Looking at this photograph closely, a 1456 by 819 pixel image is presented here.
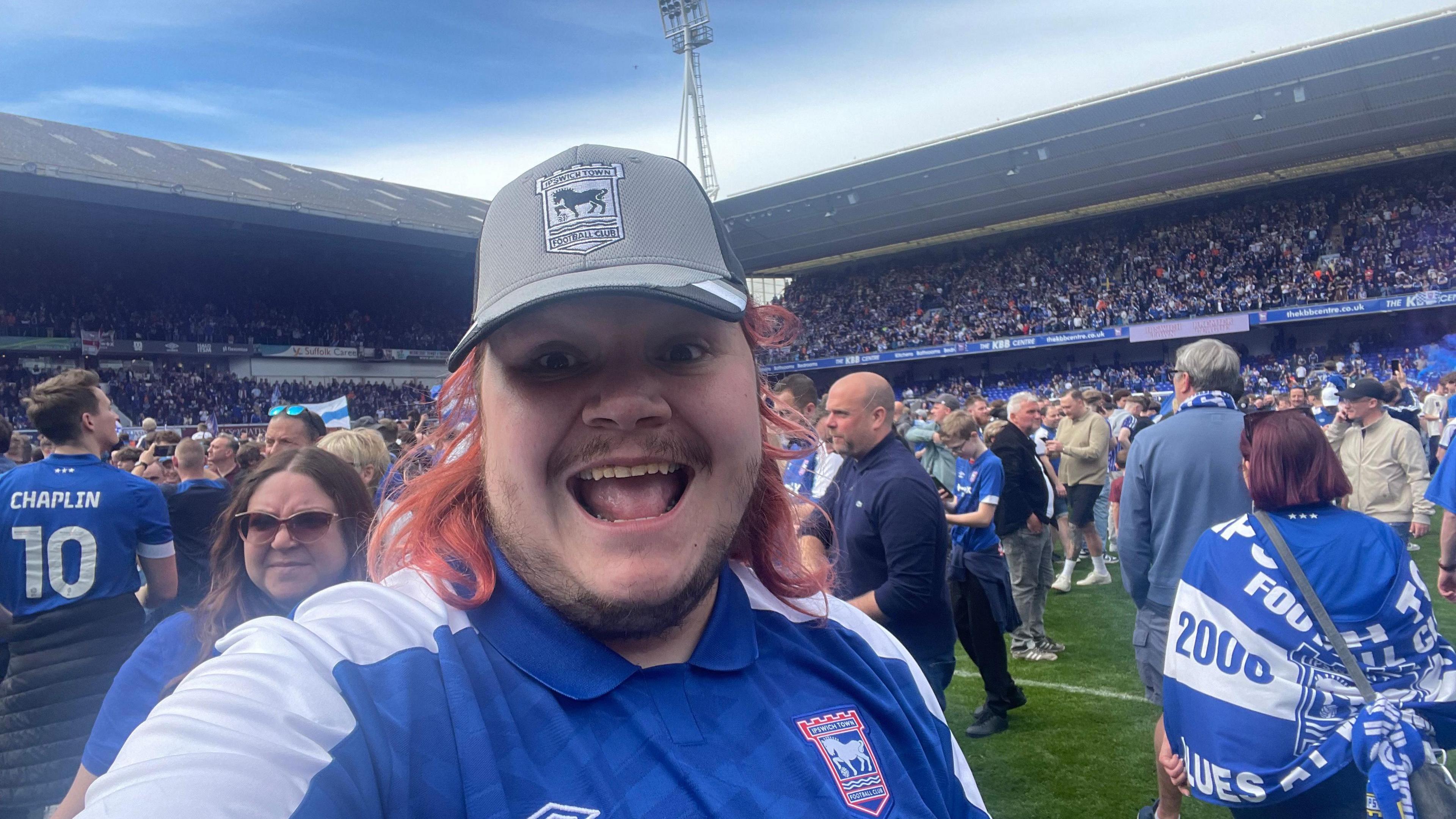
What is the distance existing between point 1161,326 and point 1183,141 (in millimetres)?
5465

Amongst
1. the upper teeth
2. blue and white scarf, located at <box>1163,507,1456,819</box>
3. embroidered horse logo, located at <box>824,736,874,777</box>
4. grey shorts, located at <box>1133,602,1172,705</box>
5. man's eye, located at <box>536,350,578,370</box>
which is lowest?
grey shorts, located at <box>1133,602,1172,705</box>

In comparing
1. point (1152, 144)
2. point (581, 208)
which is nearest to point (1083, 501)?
point (581, 208)

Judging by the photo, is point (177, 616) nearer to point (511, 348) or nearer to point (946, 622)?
point (511, 348)

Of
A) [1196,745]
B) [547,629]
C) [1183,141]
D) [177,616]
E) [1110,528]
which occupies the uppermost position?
[1183,141]

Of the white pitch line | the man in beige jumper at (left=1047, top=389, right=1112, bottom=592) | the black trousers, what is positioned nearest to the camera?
the black trousers

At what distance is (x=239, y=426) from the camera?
68.8 ft

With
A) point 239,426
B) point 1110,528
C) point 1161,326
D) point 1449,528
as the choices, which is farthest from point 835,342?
point 1449,528

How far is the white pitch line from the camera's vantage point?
5133 mm

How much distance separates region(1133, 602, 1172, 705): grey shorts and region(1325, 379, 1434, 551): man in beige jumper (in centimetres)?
351

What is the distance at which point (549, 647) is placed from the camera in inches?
37.9

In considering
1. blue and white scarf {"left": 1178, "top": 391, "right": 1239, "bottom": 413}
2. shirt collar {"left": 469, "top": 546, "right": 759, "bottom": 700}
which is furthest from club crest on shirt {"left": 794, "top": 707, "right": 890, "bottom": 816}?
blue and white scarf {"left": 1178, "top": 391, "right": 1239, "bottom": 413}

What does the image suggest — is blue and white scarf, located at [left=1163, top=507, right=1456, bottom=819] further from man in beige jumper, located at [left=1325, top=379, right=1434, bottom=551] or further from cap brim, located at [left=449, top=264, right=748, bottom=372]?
man in beige jumper, located at [left=1325, top=379, right=1434, bottom=551]

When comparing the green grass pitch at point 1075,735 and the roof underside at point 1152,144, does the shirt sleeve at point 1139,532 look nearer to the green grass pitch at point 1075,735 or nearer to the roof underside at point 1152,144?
the green grass pitch at point 1075,735

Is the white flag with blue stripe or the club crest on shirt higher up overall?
the white flag with blue stripe
